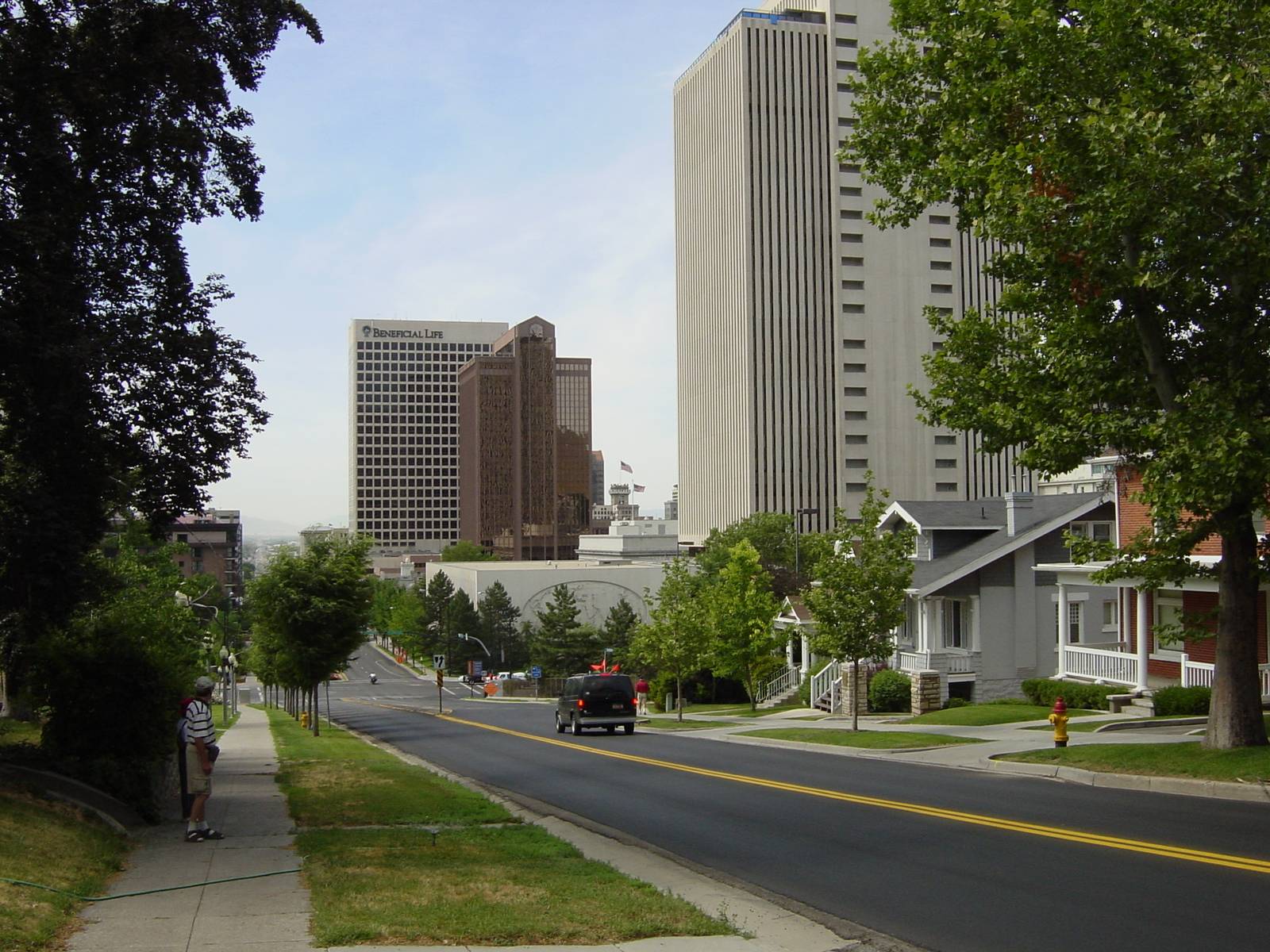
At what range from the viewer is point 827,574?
31.5 meters

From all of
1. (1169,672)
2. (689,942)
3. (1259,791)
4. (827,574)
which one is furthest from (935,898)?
(1169,672)

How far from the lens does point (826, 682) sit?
4900cm

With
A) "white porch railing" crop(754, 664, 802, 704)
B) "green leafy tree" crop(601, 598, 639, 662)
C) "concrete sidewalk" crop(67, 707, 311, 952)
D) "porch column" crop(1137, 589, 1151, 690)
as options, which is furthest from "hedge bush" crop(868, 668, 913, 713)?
"green leafy tree" crop(601, 598, 639, 662)

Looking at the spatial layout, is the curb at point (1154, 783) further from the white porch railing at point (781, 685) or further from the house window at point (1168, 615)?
the white porch railing at point (781, 685)

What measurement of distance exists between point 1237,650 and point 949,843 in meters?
7.75

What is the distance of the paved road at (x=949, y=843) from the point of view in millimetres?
9406

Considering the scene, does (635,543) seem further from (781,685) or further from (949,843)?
(949,843)

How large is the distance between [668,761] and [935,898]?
14.7m

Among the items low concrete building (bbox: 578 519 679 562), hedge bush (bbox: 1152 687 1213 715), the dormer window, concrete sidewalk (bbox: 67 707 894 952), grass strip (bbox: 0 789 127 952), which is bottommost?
hedge bush (bbox: 1152 687 1213 715)

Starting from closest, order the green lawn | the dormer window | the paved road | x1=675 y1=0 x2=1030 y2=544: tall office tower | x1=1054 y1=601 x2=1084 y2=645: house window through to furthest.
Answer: the paved road → the green lawn → x1=1054 y1=601 x2=1084 y2=645: house window → the dormer window → x1=675 y1=0 x2=1030 y2=544: tall office tower

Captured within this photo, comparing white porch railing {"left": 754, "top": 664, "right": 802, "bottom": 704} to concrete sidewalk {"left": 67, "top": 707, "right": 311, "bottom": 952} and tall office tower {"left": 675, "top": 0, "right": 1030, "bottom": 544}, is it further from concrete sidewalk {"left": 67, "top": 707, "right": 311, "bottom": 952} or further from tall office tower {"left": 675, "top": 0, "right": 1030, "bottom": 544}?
tall office tower {"left": 675, "top": 0, "right": 1030, "bottom": 544}

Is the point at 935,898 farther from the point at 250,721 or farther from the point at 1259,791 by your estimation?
the point at 250,721

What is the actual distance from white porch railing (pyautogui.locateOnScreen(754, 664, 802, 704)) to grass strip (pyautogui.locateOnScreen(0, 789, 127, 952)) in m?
46.7

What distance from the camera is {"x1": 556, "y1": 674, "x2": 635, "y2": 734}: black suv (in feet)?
118
